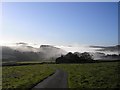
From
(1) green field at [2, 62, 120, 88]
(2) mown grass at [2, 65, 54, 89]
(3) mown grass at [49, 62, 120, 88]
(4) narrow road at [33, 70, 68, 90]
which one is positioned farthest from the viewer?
(2) mown grass at [2, 65, 54, 89]

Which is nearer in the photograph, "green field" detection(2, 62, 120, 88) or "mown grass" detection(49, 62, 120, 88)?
"mown grass" detection(49, 62, 120, 88)

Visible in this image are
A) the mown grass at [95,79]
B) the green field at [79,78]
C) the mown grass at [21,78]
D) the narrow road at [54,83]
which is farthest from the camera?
the mown grass at [21,78]

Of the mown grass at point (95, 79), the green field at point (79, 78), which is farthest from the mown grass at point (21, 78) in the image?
the mown grass at point (95, 79)

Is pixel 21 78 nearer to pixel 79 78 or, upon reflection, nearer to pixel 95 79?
pixel 79 78

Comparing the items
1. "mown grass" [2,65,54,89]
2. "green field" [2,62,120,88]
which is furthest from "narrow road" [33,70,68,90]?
"mown grass" [2,65,54,89]

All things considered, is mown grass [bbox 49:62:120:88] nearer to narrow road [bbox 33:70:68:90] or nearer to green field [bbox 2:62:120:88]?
green field [bbox 2:62:120:88]

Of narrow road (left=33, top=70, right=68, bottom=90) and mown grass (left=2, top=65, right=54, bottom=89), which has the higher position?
narrow road (left=33, top=70, right=68, bottom=90)

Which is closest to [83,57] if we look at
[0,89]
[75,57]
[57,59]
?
[75,57]

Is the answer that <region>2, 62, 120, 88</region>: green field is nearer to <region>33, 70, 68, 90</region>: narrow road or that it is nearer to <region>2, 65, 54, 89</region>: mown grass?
<region>2, 65, 54, 89</region>: mown grass

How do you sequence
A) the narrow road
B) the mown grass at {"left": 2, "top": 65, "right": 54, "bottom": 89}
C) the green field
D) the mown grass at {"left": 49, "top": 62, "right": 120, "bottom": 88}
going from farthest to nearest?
the mown grass at {"left": 2, "top": 65, "right": 54, "bottom": 89}, the green field, the mown grass at {"left": 49, "top": 62, "right": 120, "bottom": 88}, the narrow road

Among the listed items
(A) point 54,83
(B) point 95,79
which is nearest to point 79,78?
(B) point 95,79

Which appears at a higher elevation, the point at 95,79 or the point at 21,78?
the point at 95,79

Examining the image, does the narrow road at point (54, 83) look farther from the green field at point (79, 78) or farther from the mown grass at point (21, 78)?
the mown grass at point (21, 78)

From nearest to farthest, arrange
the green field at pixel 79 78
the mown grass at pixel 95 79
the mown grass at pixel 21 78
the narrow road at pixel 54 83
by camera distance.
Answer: the narrow road at pixel 54 83 → the mown grass at pixel 95 79 → the green field at pixel 79 78 → the mown grass at pixel 21 78
